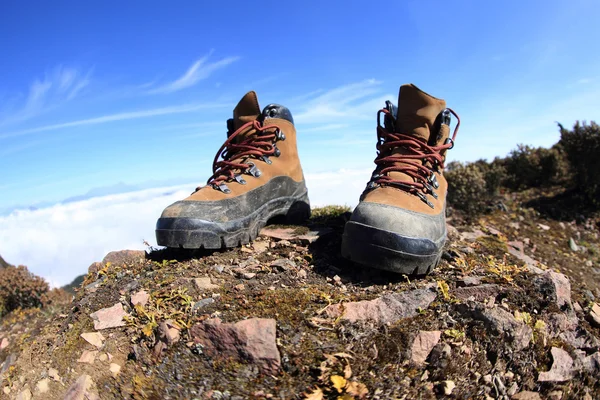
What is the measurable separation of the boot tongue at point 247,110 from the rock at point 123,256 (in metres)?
1.50

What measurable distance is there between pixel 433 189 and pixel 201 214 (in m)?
1.90

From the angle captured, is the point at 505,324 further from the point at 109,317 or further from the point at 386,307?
the point at 109,317

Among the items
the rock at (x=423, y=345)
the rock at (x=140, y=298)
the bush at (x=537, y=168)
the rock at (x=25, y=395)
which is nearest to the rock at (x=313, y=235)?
the rock at (x=140, y=298)

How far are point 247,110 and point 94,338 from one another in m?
2.21

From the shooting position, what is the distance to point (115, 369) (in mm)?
2252

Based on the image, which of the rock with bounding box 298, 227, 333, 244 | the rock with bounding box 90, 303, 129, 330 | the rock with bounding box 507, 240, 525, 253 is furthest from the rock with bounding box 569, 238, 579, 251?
the rock with bounding box 90, 303, 129, 330

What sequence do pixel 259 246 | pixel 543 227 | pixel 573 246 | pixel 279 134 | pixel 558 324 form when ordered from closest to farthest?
pixel 558 324, pixel 259 246, pixel 279 134, pixel 573 246, pixel 543 227

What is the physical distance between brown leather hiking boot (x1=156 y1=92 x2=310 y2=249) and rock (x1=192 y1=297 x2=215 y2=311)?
69cm

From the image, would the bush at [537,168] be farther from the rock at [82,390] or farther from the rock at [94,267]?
the rock at [82,390]

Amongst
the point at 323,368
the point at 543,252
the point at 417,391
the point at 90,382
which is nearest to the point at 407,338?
the point at 417,391

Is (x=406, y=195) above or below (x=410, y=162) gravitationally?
below

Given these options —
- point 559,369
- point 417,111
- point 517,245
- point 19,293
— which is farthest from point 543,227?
point 19,293

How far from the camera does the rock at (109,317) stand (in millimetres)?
2551

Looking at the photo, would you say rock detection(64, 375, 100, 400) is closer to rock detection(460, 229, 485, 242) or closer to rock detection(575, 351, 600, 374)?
rock detection(575, 351, 600, 374)
